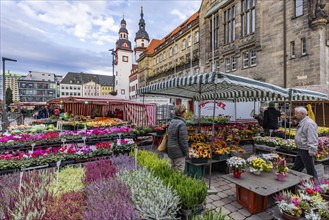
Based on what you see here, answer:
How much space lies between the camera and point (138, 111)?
15.5 metres

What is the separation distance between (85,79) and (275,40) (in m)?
93.5

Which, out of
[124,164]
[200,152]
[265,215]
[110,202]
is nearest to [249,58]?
[200,152]

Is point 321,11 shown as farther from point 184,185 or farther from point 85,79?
point 85,79

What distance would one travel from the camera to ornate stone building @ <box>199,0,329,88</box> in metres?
11.4

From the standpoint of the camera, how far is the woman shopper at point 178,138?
12.7ft

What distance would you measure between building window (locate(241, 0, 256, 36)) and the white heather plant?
18070 mm

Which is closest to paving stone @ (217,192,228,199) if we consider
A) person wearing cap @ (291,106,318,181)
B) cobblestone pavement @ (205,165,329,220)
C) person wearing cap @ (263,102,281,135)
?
cobblestone pavement @ (205,165,329,220)

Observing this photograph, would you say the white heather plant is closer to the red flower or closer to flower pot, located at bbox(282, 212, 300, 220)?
flower pot, located at bbox(282, 212, 300, 220)

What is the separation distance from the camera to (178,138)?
3990mm

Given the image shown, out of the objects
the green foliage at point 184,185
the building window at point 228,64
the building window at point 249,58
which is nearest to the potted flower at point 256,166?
the green foliage at point 184,185

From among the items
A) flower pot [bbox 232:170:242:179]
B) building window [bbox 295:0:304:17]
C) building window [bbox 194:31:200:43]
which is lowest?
flower pot [bbox 232:170:242:179]

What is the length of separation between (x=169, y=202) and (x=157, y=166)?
1.00 metres

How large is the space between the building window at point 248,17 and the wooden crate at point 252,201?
16750mm

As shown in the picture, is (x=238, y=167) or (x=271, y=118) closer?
(x=238, y=167)
